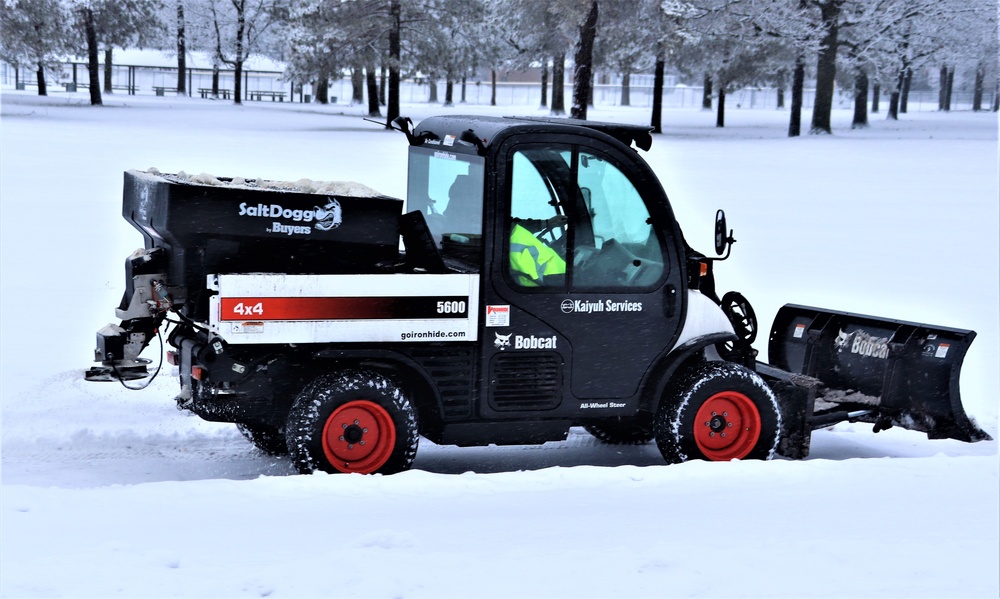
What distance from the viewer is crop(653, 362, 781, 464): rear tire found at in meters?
6.55

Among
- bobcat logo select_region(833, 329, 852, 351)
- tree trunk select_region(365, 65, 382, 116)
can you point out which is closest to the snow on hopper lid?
bobcat logo select_region(833, 329, 852, 351)

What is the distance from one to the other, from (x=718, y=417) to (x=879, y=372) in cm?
134

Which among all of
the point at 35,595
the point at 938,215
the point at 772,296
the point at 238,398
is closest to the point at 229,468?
the point at 238,398

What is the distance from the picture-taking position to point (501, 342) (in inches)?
245

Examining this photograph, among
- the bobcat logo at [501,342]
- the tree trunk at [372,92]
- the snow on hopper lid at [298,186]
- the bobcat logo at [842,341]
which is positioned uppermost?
the tree trunk at [372,92]

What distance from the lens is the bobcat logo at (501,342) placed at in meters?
6.20

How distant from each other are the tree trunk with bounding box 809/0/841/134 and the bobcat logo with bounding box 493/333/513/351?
108ft

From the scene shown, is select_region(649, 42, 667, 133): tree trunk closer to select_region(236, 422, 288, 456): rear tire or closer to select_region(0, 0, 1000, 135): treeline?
select_region(0, 0, 1000, 135): treeline

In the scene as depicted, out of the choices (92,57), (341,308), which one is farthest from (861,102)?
(341,308)

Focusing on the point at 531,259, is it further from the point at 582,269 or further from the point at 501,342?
the point at 501,342

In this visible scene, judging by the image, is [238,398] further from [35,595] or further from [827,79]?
[827,79]

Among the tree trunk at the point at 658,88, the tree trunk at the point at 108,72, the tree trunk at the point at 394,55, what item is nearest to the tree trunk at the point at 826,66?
the tree trunk at the point at 658,88

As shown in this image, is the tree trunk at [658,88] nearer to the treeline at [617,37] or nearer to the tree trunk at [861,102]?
the treeline at [617,37]

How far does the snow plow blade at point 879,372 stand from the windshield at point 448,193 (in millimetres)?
2136
